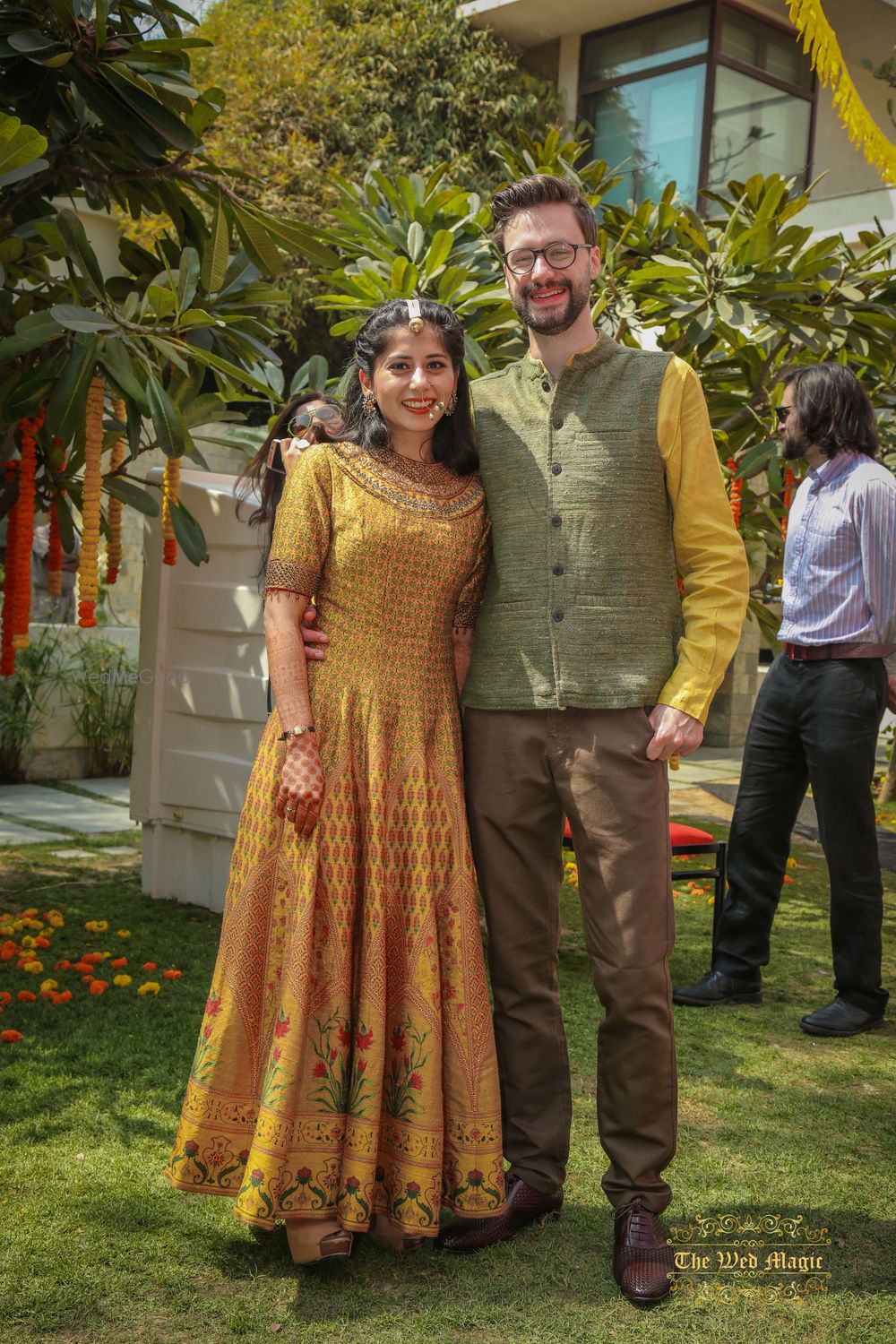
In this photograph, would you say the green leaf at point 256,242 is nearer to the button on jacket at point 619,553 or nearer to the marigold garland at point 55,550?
the marigold garland at point 55,550

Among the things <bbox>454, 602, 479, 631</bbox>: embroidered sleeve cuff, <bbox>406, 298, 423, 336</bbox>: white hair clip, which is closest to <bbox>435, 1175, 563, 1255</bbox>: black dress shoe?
<bbox>454, 602, 479, 631</bbox>: embroidered sleeve cuff

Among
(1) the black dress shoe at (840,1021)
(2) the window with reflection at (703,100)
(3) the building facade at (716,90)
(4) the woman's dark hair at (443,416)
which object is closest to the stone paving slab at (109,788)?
(1) the black dress shoe at (840,1021)

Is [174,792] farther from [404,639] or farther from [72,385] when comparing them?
[404,639]

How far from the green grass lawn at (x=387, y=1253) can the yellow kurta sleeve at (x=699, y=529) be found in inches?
42.5

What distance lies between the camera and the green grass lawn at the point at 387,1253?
2.17 meters

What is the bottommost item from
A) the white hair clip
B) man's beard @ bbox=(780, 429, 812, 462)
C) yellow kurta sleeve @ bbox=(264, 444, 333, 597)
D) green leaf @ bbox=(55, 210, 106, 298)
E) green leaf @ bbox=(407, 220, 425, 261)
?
yellow kurta sleeve @ bbox=(264, 444, 333, 597)

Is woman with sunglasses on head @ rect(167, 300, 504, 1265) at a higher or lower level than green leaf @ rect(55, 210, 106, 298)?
lower

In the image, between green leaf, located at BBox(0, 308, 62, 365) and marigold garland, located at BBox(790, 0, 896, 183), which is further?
green leaf, located at BBox(0, 308, 62, 365)

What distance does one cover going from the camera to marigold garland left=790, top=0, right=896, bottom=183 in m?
1.87

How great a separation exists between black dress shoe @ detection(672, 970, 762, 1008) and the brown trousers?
5.17ft

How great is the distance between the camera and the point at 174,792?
4812mm

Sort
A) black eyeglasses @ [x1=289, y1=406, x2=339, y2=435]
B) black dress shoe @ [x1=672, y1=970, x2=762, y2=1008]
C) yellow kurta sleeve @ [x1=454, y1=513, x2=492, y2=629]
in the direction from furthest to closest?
black dress shoe @ [x1=672, y1=970, x2=762, y2=1008]
black eyeglasses @ [x1=289, y1=406, x2=339, y2=435]
yellow kurta sleeve @ [x1=454, y1=513, x2=492, y2=629]

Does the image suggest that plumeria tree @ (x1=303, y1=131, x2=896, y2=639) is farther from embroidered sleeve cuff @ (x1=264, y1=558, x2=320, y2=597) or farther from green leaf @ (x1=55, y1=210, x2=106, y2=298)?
embroidered sleeve cuff @ (x1=264, y1=558, x2=320, y2=597)

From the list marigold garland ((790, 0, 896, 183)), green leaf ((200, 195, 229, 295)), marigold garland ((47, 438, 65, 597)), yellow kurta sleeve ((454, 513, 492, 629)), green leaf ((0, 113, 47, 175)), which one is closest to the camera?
marigold garland ((790, 0, 896, 183))
